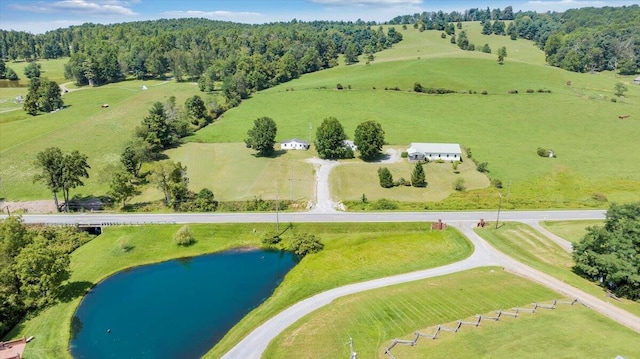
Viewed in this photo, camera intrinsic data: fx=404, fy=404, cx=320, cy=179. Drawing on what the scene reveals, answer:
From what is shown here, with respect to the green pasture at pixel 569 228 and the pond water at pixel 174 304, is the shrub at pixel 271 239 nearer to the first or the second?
the pond water at pixel 174 304

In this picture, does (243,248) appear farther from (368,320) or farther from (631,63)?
(631,63)

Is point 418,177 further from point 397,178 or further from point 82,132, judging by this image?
point 82,132

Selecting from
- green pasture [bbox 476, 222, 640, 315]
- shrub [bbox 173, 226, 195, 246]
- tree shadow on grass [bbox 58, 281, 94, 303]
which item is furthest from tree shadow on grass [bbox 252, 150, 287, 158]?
green pasture [bbox 476, 222, 640, 315]

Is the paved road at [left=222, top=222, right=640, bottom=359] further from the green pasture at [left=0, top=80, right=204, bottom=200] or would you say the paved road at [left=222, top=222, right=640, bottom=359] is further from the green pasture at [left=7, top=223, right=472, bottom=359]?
the green pasture at [left=0, top=80, right=204, bottom=200]

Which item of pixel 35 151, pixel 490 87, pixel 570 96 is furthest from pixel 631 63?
pixel 35 151

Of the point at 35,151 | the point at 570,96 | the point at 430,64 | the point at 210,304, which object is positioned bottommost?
the point at 210,304

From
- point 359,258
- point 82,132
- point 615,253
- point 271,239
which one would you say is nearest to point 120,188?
point 271,239

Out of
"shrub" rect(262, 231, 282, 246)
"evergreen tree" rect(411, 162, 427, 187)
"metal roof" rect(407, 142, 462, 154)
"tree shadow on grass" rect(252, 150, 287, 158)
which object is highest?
"metal roof" rect(407, 142, 462, 154)

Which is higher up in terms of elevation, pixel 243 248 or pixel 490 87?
pixel 490 87
